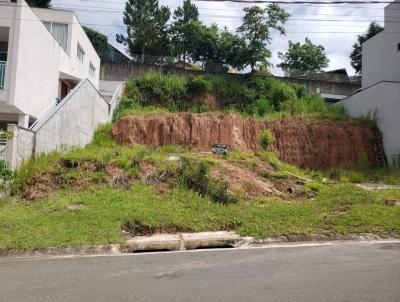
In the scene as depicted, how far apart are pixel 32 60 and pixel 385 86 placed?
16167 mm

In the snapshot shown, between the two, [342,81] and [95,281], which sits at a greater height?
[342,81]

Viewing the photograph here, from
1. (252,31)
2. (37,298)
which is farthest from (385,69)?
(37,298)

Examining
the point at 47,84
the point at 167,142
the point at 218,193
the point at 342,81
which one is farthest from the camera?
the point at 342,81

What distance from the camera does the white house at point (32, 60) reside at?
14023 mm

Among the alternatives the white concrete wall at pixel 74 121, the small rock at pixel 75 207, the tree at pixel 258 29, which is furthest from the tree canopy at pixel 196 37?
the small rock at pixel 75 207

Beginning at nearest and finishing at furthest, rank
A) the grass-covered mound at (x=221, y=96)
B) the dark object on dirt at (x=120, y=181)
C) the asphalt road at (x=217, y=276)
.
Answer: the asphalt road at (x=217, y=276)
the dark object on dirt at (x=120, y=181)
the grass-covered mound at (x=221, y=96)

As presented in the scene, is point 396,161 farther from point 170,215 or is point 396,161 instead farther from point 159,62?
point 159,62

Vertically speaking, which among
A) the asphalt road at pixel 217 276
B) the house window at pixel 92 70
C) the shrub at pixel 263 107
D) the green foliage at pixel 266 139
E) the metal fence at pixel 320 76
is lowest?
the asphalt road at pixel 217 276

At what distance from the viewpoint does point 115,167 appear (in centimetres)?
1223

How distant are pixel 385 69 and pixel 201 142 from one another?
1347 centimetres

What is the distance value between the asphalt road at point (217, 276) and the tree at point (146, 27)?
32.9 m

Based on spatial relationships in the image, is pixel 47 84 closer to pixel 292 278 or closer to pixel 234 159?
pixel 234 159

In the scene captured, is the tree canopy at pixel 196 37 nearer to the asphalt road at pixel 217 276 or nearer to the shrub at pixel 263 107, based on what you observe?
the shrub at pixel 263 107

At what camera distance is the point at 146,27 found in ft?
122
